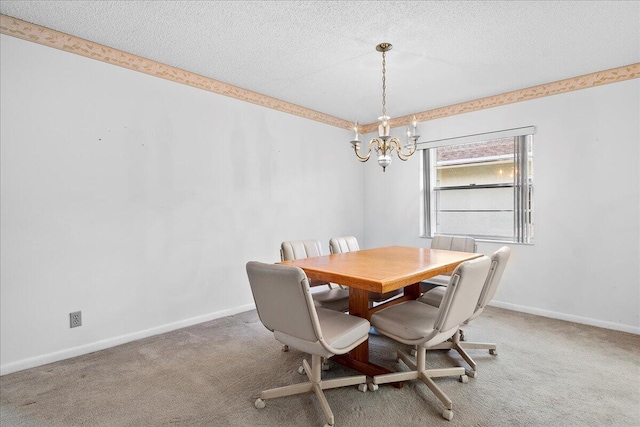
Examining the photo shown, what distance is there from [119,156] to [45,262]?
988 millimetres

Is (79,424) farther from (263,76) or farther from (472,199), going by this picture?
(472,199)

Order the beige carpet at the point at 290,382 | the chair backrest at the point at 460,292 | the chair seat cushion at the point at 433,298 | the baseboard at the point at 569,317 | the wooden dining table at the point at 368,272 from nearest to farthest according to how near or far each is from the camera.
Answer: the chair backrest at the point at 460,292, the beige carpet at the point at 290,382, the wooden dining table at the point at 368,272, the chair seat cushion at the point at 433,298, the baseboard at the point at 569,317

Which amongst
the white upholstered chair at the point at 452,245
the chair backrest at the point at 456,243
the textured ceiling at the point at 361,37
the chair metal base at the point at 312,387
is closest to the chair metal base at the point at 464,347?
the white upholstered chair at the point at 452,245

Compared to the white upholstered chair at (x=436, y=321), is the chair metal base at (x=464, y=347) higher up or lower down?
lower down

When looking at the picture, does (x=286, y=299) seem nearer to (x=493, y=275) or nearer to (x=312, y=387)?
(x=312, y=387)

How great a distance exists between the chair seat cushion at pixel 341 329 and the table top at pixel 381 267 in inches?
8.9

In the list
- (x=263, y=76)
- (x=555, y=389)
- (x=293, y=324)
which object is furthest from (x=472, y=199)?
(x=293, y=324)

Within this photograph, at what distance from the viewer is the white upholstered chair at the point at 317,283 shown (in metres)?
2.64

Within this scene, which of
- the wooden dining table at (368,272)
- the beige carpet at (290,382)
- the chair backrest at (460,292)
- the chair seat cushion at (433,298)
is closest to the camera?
the chair backrest at (460,292)

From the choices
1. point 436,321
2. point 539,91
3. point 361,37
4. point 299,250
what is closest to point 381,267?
point 436,321

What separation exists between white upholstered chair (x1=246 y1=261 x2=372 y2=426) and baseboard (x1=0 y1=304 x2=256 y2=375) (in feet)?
5.18

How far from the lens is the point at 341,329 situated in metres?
1.85

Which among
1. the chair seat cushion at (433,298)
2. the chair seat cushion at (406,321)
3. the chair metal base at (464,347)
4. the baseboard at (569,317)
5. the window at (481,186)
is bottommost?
the baseboard at (569,317)

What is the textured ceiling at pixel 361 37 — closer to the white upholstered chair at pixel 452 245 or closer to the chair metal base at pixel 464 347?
the white upholstered chair at pixel 452 245
